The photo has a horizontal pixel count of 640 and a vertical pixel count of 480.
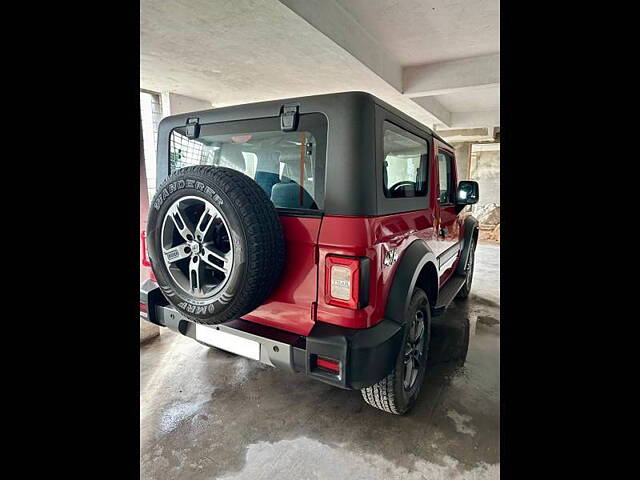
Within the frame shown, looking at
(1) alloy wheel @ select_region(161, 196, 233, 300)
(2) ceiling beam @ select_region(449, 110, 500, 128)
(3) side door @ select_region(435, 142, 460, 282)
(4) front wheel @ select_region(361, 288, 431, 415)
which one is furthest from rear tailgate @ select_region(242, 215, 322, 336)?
(2) ceiling beam @ select_region(449, 110, 500, 128)

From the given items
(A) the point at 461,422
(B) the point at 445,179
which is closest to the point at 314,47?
(B) the point at 445,179

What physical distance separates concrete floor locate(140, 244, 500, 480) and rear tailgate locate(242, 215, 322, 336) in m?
0.67

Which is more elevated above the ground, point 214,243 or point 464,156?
point 464,156

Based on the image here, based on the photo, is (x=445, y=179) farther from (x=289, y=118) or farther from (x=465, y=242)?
(x=289, y=118)

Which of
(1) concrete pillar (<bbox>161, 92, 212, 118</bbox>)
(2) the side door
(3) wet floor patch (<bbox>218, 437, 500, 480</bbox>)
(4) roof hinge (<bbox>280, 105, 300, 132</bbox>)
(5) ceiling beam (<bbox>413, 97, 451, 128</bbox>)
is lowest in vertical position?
(3) wet floor patch (<bbox>218, 437, 500, 480</bbox>)

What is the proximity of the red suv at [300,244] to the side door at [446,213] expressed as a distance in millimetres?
754

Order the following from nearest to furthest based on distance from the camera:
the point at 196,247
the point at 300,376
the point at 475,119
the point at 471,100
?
the point at 196,247 → the point at 300,376 → the point at 471,100 → the point at 475,119

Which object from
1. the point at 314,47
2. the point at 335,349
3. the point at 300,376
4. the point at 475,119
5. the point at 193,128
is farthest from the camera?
the point at 475,119

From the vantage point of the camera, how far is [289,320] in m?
1.77

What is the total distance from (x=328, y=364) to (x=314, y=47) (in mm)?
3143

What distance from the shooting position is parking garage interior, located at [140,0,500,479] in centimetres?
182

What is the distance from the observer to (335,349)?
155 cm

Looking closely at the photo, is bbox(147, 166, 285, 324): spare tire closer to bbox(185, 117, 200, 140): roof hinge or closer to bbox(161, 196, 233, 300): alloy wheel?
bbox(161, 196, 233, 300): alloy wheel
